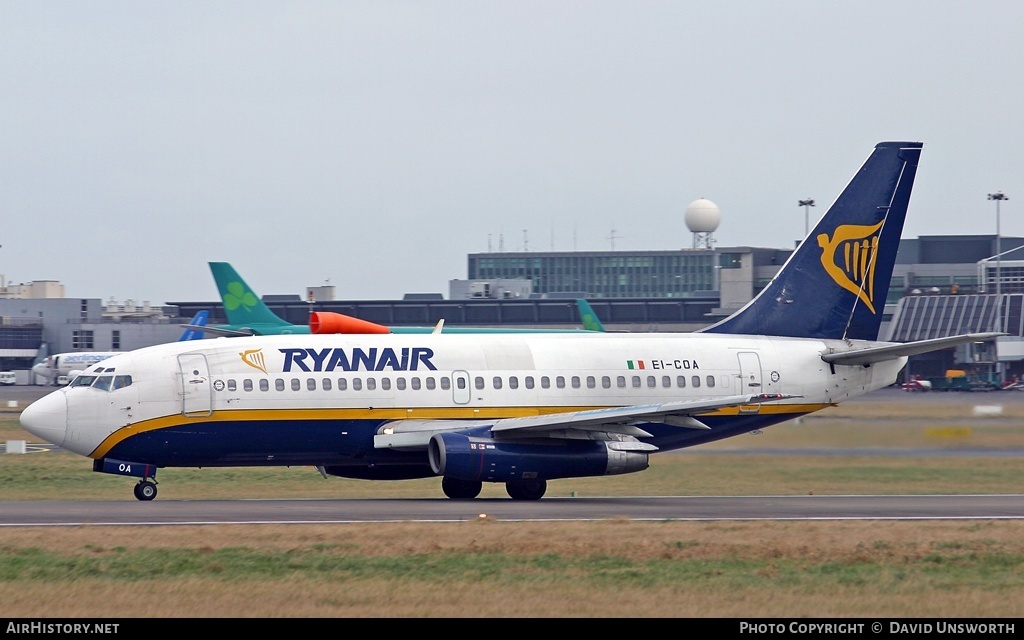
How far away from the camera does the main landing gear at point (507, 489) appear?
109ft

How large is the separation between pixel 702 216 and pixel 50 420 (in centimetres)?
12482

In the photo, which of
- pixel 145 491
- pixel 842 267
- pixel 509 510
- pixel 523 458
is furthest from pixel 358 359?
pixel 842 267

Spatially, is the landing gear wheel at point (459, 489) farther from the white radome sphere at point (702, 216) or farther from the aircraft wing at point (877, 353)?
the white radome sphere at point (702, 216)

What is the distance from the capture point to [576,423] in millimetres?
31703

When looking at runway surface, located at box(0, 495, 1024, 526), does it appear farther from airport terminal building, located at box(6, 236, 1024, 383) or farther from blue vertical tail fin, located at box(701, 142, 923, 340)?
airport terminal building, located at box(6, 236, 1024, 383)

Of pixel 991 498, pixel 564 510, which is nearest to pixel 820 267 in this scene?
pixel 991 498

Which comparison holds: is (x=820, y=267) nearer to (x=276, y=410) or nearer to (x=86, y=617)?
(x=276, y=410)

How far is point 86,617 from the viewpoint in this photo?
1692 cm

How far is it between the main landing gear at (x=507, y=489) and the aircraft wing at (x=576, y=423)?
1.35 metres

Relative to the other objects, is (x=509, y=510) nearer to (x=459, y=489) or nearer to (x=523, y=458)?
(x=523, y=458)

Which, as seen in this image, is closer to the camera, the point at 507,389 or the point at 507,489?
the point at 507,489

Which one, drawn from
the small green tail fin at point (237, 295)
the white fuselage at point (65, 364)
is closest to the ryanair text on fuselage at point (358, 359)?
the small green tail fin at point (237, 295)

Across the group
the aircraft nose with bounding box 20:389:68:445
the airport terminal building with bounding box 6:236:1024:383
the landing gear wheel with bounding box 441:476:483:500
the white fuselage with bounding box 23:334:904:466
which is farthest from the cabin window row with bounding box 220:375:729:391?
the airport terminal building with bounding box 6:236:1024:383

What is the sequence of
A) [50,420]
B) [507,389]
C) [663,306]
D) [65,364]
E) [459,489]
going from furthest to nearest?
[663,306], [65,364], [507,389], [459,489], [50,420]
